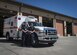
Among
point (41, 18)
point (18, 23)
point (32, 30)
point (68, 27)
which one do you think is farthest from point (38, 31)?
point (68, 27)

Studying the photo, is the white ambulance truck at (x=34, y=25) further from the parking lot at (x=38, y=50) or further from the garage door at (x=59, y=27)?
the garage door at (x=59, y=27)

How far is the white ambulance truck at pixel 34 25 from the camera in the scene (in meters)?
14.9

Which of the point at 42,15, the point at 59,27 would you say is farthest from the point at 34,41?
the point at 59,27

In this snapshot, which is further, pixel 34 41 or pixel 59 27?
pixel 59 27

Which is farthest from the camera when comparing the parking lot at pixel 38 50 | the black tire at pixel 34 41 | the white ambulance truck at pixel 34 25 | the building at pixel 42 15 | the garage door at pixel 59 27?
the garage door at pixel 59 27

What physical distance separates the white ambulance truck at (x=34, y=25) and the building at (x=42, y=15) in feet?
25.9

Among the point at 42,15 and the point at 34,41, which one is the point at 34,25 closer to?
the point at 34,41

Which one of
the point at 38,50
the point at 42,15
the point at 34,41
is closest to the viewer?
the point at 38,50

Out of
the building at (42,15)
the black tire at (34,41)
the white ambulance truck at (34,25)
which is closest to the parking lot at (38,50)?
the black tire at (34,41)

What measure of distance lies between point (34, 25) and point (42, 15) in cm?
2106

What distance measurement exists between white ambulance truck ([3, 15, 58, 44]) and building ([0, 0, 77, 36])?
7.90m

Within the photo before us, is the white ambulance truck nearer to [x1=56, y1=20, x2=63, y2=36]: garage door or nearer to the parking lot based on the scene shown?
the parking lot

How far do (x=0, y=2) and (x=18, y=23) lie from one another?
10369 mm

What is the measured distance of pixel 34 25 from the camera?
53.6ft
